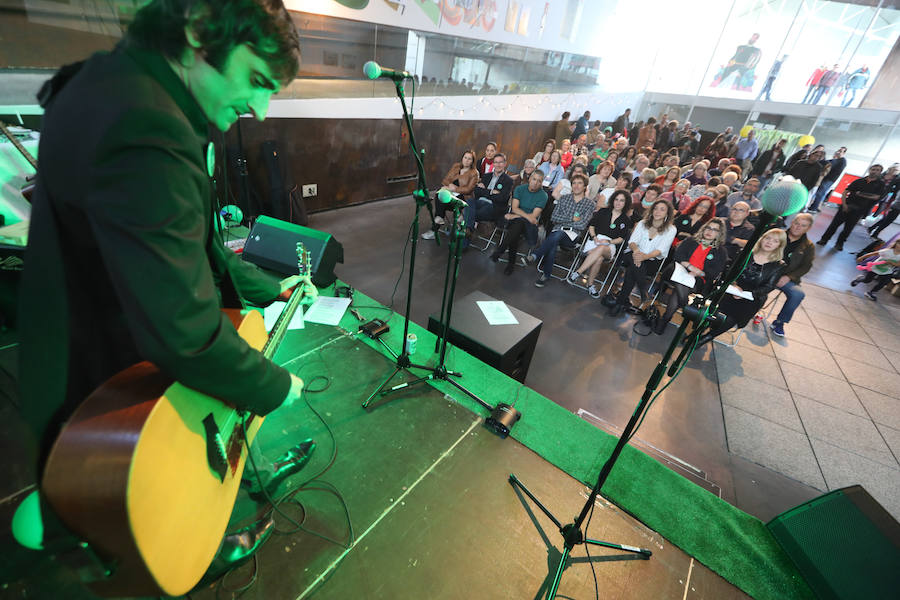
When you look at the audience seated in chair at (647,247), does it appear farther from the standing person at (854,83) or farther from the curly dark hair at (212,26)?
the standing person at (854,83)

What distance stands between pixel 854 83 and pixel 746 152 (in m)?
4.80

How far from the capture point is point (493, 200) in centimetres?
570

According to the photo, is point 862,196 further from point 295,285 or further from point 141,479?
point 141,479

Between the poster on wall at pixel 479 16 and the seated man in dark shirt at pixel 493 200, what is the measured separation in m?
2.65

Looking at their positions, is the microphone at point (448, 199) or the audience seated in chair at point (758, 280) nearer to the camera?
the microphone at point (448, 199)

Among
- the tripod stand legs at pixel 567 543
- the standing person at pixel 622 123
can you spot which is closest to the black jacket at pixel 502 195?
the tripod stand legs at pixel 567 543

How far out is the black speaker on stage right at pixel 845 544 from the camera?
4.84 feet

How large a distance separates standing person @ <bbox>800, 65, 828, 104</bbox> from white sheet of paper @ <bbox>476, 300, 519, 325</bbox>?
15.7 meters

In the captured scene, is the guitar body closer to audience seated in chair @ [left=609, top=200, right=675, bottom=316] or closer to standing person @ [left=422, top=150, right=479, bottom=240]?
audience seated in chair @ [left=609, top=200, right=675, bottom=316]

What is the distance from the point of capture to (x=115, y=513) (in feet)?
2.90

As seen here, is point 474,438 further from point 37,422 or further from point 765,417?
point 765,417

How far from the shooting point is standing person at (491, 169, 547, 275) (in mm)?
5109

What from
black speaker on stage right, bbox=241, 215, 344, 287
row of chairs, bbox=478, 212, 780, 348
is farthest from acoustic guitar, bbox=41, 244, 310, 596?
row of chairs, bbox=478, 212, 780, 348

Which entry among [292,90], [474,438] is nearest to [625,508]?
[474,438]
